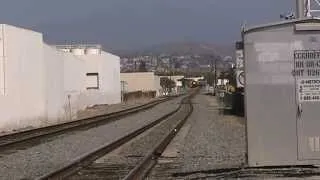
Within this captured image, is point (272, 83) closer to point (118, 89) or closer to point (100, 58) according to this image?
point (100, 58)

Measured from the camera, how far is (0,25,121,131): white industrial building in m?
36.4

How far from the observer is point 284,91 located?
12.3m

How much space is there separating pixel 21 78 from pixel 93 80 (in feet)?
139

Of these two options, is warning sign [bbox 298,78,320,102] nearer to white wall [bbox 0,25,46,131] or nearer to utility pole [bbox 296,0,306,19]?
utility pole [bbox 296,0,306,19]

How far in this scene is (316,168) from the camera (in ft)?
41.4

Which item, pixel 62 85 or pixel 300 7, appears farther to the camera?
pixel 62 85

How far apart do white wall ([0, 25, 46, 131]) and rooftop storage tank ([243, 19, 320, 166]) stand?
2457 cm

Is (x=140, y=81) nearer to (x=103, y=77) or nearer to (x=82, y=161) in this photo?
(x=103, y=77)

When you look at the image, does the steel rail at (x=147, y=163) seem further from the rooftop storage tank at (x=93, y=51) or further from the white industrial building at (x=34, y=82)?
the rooftop storage tank at (x=93, y=51)

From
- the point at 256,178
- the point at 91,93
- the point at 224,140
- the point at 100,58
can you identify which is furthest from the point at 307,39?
the point at 100,58

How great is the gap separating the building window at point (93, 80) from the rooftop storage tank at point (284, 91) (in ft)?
226

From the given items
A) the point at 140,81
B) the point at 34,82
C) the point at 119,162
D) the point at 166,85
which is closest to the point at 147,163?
the point at 119,162

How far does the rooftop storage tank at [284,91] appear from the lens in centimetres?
1227

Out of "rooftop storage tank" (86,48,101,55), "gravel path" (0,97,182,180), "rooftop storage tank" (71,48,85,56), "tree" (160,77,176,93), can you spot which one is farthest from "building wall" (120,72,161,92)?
"gravel path" (0,97,182,180)
